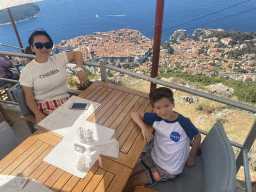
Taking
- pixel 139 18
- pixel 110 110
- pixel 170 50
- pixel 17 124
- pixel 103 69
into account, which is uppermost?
pixel 103 69

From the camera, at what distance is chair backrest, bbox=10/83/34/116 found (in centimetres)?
158

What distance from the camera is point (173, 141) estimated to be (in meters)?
1.30

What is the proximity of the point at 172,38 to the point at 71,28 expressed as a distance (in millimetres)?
19728

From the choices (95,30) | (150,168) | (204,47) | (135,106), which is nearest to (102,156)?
(150,168)

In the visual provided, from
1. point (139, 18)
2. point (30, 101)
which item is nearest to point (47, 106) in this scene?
point (30, 101)

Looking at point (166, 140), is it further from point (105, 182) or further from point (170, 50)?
point (170, 50)

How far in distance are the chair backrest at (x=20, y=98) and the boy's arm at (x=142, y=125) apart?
3.54 feet

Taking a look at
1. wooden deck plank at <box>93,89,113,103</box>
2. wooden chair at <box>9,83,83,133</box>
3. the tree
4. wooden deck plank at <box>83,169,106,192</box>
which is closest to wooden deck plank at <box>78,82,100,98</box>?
wooden deck plank at <box>93,89,113,103</box>

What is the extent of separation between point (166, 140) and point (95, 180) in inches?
24.5

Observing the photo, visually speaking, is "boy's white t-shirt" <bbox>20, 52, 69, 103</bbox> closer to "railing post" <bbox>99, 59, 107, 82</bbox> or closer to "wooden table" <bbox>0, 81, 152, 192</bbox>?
"railing post" <bbox>99, 59, 107, 82</bbox>

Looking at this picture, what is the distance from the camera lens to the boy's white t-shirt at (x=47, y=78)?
1.64 meters

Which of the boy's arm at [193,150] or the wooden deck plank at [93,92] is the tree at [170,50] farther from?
the boy's arm at [193,150]

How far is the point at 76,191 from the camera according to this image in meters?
0.91

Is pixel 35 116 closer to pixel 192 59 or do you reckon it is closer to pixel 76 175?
pixel 76 175
